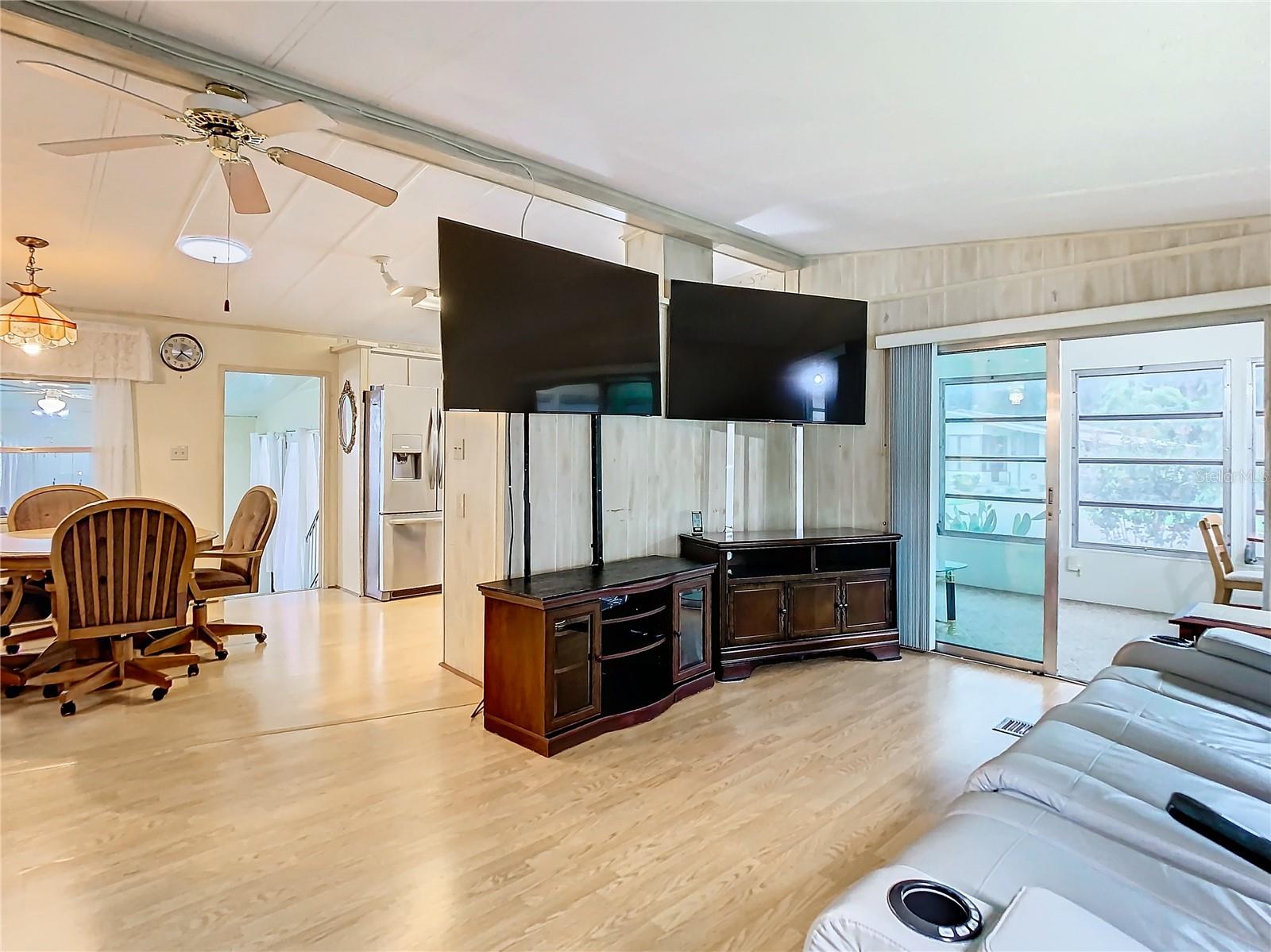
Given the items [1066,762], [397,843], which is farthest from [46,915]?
[1066,762]

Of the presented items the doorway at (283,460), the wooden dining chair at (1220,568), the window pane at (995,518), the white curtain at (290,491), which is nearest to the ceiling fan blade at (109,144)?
the window pane at (995,518)

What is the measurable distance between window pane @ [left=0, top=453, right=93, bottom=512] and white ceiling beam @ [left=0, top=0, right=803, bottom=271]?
4.47 metres

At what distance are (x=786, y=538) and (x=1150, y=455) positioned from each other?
382 centimetres

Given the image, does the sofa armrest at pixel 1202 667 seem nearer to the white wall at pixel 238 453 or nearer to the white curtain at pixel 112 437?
the white curtain at pixel 112 437

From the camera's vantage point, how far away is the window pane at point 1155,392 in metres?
5.46

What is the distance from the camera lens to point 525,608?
296 cm

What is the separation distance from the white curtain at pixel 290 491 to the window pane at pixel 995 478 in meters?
5.68

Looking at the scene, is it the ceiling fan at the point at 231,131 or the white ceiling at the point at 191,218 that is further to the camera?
the white ceiling at the point at 191,218

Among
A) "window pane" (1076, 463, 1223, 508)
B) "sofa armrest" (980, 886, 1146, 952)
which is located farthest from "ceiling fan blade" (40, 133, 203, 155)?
"window pane" (1076, 463, 1223, 508)

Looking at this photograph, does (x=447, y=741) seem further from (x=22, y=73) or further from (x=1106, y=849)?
(x=22, y=73)

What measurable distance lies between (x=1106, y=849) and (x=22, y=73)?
3.79m

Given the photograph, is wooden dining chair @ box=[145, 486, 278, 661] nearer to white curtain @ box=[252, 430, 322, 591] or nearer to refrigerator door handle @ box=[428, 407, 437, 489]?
refrigerator door handle @ box=[428, 407, 437, 489]

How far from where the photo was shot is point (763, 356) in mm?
4160

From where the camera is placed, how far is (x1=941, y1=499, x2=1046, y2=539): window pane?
13.5 feet
